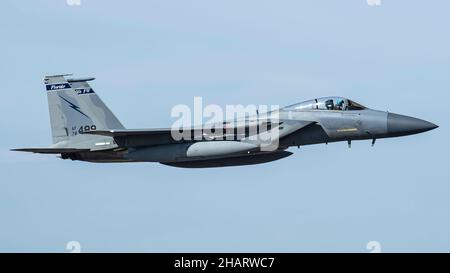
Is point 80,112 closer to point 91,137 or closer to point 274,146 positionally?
point 91,137

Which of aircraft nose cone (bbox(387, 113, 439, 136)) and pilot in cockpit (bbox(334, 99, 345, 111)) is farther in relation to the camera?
pilot in cockpit (bbox(334, 99, 345, 111))

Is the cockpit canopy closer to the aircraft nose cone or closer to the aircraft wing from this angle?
the aircraft wing

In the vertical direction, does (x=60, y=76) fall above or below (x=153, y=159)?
above

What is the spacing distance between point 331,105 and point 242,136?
2664 millimetres

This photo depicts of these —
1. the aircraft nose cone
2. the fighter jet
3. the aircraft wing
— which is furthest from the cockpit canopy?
the aircraft nose cone

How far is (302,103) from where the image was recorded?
29.8 m

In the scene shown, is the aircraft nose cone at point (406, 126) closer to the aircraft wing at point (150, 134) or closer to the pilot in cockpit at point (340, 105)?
the pilot in cockpit at point (340, 105)

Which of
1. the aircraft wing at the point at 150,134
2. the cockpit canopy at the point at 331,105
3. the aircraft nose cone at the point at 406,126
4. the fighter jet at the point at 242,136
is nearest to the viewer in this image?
the aircraft nose cone at the point at 406,126

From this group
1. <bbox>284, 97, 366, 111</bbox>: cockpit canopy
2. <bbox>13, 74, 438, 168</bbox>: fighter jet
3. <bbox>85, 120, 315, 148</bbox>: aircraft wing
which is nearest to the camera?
<bbox>13, 74, 438, 168</bbox>: fighter jet

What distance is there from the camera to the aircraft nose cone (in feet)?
94.8

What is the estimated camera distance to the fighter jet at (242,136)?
95.1 ft

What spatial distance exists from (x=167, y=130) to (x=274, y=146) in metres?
3.09

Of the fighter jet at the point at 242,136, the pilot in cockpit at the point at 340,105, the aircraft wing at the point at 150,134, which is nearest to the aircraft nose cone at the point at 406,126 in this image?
the fighter jet at the point at 242,136

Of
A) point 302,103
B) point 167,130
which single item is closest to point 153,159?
point 167,130
